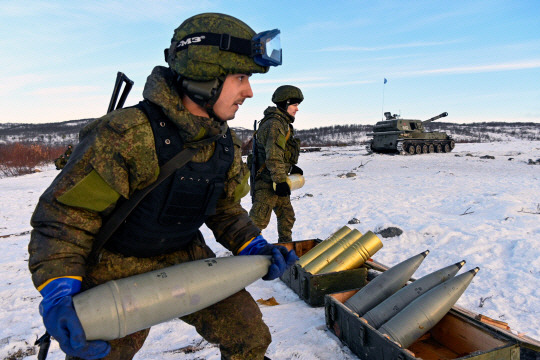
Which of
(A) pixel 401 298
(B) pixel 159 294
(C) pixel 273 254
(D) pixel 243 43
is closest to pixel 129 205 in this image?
(B) pixel 159 294

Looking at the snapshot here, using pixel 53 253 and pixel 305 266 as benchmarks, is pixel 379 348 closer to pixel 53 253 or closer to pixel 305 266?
pixel 305 266

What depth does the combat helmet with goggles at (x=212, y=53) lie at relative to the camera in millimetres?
1904

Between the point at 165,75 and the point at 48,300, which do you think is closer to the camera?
the point at 48,300

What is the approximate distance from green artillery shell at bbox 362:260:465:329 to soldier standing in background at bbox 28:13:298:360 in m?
1.22

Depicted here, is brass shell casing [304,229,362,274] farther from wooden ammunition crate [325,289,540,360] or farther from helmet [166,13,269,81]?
helmet [166,13,269,81]

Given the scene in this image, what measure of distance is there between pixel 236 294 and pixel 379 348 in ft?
3.90

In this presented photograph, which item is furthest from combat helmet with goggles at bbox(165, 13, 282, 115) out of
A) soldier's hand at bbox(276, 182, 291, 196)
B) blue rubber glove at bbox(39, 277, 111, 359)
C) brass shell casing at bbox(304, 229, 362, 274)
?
soldier's hand at bbox(276, 182, 291, 196)

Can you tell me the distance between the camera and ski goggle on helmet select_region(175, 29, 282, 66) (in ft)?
6.34

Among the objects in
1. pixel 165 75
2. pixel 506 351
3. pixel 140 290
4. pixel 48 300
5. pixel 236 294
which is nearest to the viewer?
pixel 48 300

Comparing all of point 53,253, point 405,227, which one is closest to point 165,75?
point 53,253

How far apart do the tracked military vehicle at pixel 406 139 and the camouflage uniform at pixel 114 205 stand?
21753 millimetres

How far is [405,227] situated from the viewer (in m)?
6.53

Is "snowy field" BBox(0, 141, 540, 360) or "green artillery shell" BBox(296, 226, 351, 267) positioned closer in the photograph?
"snowy field" BBox(0, 141, 540, 360)

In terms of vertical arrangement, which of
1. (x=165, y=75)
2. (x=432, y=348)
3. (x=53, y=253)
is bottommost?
(x=432, y=348)
